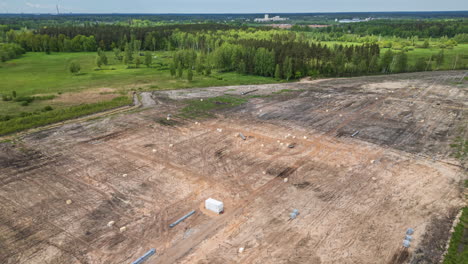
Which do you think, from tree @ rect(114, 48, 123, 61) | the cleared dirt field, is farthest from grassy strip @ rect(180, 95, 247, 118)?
tree @ rect(114, 48, 123, 61)

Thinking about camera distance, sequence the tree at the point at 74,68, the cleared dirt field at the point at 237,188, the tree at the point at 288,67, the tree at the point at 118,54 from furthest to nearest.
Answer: the tree at the point at 118,54 < the tree at the point at 74,68 < the tree at the point at 288,67 < the cleared dirt field at the point at 237,188

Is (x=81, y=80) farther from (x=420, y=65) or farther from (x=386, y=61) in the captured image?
(x=420, y=65)

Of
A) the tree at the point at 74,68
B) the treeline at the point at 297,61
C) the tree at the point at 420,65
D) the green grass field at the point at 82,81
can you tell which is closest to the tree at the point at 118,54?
the green grass field at the point at 82,81

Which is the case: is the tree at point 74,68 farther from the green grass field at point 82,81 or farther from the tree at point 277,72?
the tree at point 277,72

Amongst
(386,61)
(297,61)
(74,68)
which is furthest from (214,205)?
(386,61)

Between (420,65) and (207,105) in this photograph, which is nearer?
(207,105)

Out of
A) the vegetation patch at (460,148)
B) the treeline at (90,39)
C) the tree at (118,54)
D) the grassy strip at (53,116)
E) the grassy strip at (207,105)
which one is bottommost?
the vegetation patch at (460,148)

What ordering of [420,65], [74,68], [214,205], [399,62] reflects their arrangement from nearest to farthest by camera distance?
1. [214,205]
2. [399,62]
3. [74,68]
4. [420,65]
